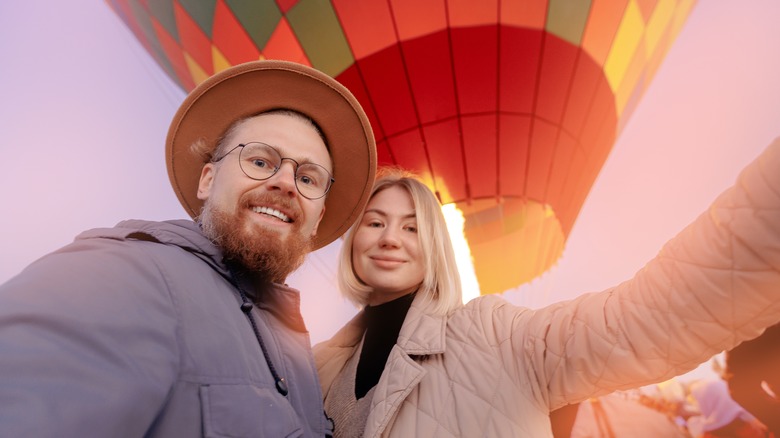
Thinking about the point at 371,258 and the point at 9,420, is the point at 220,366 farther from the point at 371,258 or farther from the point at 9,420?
the point at 371,258

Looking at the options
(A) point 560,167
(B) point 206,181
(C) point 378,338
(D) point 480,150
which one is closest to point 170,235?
(B) point 206,181

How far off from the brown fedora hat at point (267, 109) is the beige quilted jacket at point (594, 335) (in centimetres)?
69

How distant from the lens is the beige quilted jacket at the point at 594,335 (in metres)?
0.89

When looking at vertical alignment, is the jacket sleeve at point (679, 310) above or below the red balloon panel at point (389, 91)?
below

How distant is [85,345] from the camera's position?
1.79 feet

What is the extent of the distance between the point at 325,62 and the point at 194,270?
360cm

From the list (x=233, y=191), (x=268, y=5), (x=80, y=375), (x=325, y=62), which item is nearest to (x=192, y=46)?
(x=268, y=5)

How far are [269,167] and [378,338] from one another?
771 millimetres

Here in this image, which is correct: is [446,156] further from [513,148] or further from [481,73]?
[481,73]

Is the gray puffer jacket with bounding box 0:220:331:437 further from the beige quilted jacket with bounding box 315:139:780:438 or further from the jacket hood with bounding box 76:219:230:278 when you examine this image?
the beige quilted jacket with bounding box 315:139:780:438

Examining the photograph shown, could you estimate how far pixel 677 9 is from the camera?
4656mm

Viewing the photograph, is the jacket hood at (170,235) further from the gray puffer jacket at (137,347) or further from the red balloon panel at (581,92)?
the red balloon panel at (581,92)

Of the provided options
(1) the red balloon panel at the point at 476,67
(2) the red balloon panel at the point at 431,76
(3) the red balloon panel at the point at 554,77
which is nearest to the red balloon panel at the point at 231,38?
(2) the red balloon panel at the point at 431,76

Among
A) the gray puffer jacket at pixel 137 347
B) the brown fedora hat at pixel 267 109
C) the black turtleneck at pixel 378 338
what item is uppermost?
the brown fedora hat at pixel 267 109
